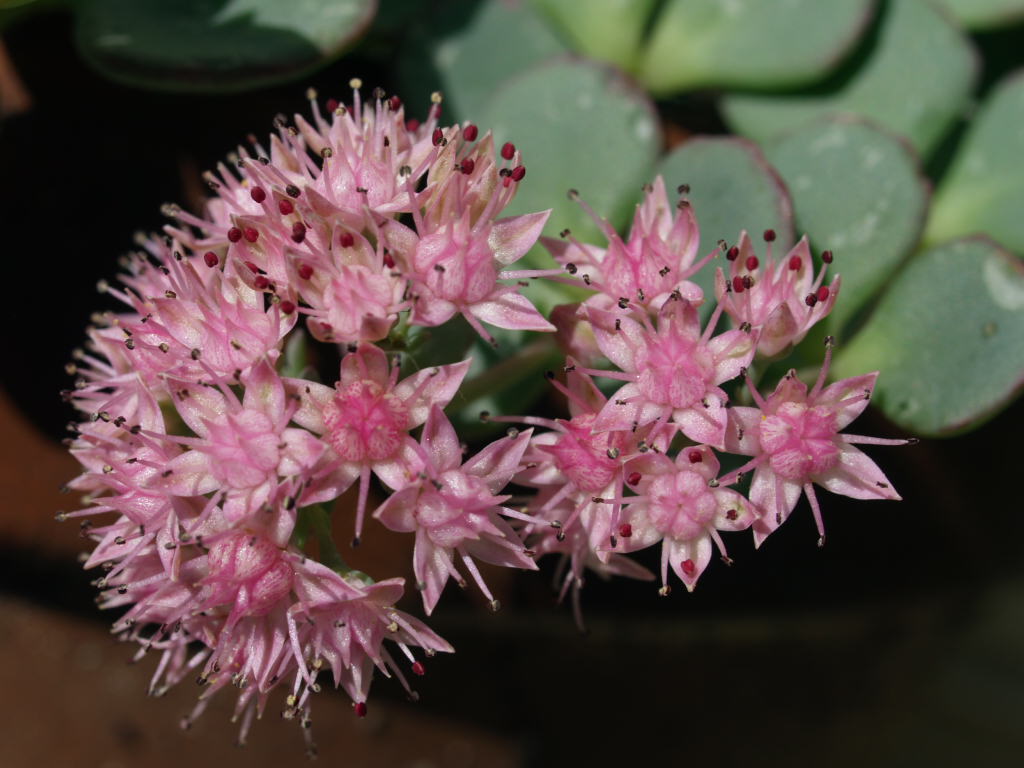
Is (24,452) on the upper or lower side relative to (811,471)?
lower

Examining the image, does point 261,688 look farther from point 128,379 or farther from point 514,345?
point 514,345

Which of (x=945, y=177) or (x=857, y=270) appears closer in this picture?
(x=857, y=270)

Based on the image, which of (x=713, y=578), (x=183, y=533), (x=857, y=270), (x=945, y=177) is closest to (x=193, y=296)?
(x=183, y=533)

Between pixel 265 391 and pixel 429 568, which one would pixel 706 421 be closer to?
pixel 429 568

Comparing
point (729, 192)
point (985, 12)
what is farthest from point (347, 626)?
point (985, 12)

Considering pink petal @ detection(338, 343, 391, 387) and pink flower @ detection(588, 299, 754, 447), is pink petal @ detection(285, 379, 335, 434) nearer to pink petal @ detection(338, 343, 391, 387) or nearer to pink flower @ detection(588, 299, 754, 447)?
pink petal @ detection(338, 343, 391, 387)

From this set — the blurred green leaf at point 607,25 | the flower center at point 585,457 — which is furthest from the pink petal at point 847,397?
the blurred green leaf at point 607,25

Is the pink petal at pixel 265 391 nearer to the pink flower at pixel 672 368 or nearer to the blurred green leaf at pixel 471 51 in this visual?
the pink flower at pixel 672 368
